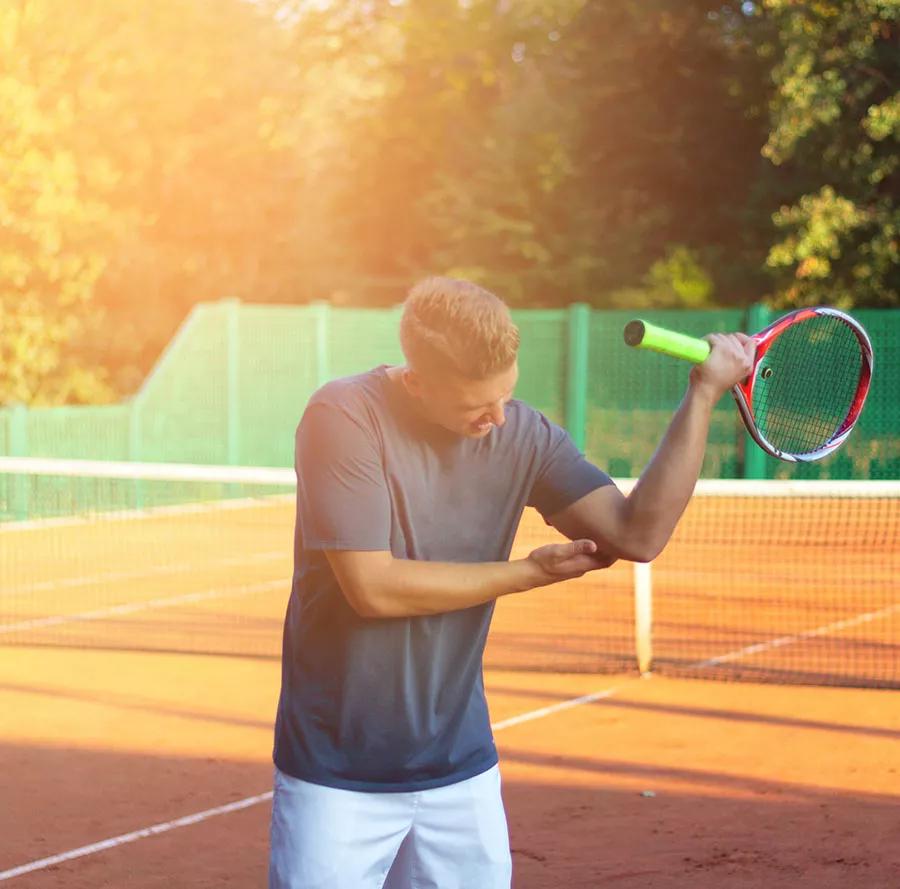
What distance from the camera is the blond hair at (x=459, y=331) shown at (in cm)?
269

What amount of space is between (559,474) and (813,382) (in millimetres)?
1094

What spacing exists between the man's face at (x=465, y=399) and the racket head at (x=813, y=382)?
915 mm

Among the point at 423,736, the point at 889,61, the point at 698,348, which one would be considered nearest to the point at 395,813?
the point at 423,736

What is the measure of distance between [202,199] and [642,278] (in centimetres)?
908

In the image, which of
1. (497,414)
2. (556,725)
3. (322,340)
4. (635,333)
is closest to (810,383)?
(635,333)

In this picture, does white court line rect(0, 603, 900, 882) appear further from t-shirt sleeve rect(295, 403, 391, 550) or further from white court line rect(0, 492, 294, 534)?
white court line rect(0, 492, 294, 534)

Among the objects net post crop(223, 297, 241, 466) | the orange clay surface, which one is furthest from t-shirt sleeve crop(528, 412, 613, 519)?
net post crop(223, 297, 241, 466)

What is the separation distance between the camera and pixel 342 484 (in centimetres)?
281

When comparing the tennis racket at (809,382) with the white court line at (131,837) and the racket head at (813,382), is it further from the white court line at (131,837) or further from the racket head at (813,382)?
the white court line at (131,837)

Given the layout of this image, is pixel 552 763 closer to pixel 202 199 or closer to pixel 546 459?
pixel 546 459

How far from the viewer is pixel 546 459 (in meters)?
3.06

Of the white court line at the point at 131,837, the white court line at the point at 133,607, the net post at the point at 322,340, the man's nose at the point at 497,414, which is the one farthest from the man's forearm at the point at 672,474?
the net post at the point at 322,340

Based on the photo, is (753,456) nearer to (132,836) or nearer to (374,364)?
(374,364)

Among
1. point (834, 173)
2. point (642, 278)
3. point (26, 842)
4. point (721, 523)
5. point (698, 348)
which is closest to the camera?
point (698, 348)
